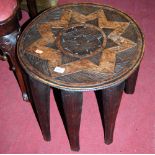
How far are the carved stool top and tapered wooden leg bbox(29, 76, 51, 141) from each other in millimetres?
101

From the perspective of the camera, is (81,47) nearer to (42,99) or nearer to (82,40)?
(82,40)

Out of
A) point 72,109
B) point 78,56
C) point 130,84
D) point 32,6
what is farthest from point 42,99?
point 32,6

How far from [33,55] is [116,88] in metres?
0.41

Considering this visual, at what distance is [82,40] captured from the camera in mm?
1444

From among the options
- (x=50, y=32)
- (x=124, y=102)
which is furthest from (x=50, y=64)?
(x=124, y=102)

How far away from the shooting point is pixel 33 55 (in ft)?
4.62

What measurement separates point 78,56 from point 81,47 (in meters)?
0.06

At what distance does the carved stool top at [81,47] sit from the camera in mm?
1309

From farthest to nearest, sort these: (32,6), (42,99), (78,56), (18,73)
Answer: (32,6) → (18,73) → (42,99) → (78,56)

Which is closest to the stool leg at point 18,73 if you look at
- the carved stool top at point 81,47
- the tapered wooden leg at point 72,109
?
the carved stool top at point 81,47

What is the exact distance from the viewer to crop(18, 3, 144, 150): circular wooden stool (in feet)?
4.30

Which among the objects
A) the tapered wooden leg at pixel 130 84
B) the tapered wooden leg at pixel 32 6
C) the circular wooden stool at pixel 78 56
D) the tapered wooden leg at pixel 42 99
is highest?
the circular wooden stool at pixel 78 56

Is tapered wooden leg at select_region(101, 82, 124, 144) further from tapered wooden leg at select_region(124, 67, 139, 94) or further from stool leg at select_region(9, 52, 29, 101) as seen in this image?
stool leg at select_region(9, 52, 29, 101)

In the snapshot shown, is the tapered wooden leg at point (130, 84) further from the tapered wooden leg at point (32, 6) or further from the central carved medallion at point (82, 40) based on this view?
the tapered wooden leg at point (32, 6)
